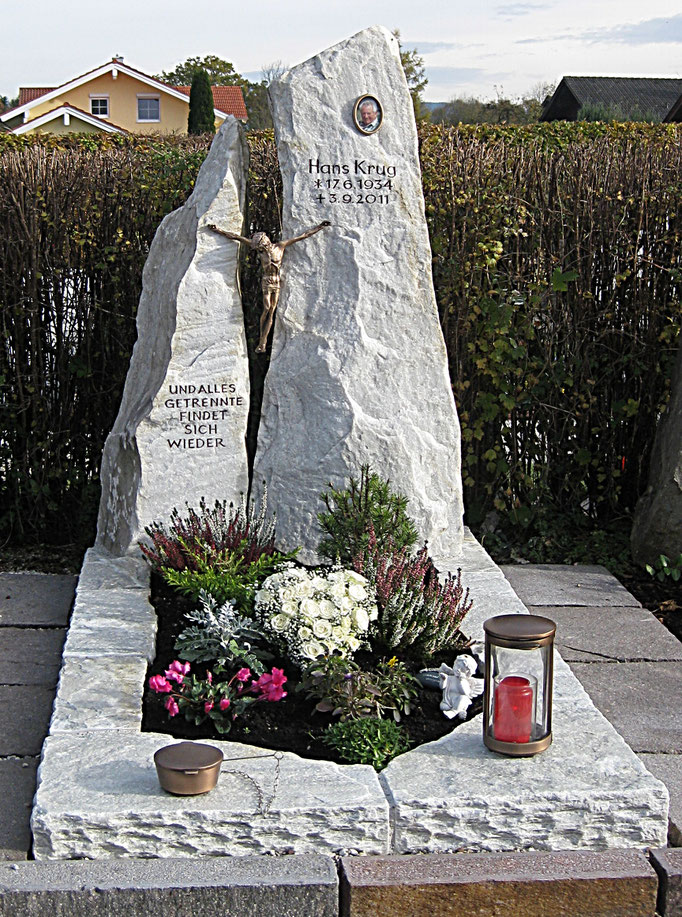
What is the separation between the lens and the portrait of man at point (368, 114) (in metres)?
4.82

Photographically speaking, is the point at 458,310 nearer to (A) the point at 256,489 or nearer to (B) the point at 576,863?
(A) the point at 256,489

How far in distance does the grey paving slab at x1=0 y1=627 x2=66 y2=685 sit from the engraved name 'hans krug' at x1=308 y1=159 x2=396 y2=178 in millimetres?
2381

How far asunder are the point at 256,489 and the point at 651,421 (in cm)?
245

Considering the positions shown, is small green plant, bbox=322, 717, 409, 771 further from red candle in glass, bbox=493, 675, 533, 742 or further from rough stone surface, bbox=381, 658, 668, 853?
red candle in glass, bbox=493, 675, 533, 742

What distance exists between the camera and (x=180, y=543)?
15.0 feet

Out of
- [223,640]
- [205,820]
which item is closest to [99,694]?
[223,640]

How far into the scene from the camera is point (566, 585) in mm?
5309

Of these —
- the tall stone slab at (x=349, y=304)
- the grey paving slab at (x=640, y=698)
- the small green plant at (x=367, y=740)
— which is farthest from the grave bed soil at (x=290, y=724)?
the tall stone slab at (x=349, y=304)

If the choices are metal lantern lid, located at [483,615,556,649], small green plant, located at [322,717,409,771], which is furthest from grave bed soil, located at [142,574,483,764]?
metal lantern lid, located at [483,615,556,649]

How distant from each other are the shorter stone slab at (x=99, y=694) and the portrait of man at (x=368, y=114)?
2.60m

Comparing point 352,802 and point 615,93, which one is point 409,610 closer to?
point 352,802

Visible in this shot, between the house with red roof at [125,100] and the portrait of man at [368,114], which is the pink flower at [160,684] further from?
the house with red roof at [125,100]

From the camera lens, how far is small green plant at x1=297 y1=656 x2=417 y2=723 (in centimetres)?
343

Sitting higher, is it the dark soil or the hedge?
the hedge
